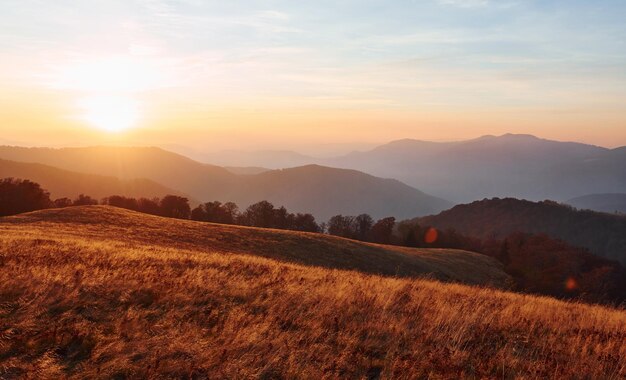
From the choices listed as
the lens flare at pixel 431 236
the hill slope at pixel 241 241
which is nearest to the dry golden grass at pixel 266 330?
the hill slope at pixel 241 241

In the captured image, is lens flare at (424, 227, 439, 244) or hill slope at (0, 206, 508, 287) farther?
lens flare at (424, 227, 439, 244)

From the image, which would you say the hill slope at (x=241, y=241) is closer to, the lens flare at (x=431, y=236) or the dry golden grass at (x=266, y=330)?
the dry golden grass at (x=266, y=330)

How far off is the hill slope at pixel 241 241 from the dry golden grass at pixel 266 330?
19.3m

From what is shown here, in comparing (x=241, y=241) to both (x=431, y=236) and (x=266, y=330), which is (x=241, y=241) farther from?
(x=431, y=236)

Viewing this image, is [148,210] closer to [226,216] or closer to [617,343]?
[226,216]

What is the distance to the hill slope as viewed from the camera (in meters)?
32.5

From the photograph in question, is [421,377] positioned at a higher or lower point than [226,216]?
higher

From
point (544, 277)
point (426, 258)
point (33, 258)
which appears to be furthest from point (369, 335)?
point (544, 277)

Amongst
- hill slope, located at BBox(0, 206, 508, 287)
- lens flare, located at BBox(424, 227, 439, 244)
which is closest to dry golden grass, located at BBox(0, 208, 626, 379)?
hill slope, located at BBox(0, 206, 508, 287)

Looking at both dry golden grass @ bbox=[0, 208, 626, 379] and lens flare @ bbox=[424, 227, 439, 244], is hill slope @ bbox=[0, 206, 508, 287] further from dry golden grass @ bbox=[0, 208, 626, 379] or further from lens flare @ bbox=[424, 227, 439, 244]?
lens flare @ bbox=[424, 227, 439, 244]

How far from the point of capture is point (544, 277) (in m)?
85.6

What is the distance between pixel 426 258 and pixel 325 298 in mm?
39829

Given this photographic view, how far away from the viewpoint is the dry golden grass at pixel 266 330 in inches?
269

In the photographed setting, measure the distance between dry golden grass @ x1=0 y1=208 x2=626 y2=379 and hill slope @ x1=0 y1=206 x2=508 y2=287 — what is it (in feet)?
63.3
